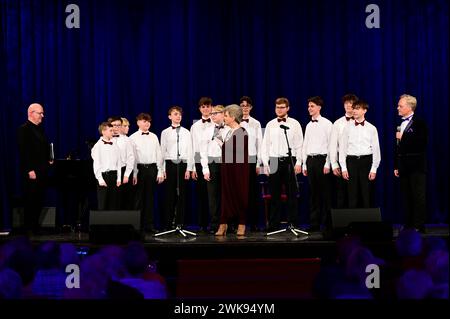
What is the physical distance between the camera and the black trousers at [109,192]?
932cm

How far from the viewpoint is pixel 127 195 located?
988 cm

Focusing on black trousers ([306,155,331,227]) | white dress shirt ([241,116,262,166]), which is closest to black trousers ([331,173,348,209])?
black trousers ([306,155,331,227])

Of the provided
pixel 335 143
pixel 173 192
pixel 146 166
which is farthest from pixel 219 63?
pixel 335 143

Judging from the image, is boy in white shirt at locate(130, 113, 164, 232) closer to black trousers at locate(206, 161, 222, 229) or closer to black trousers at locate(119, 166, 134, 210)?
black trousers at locate(119, 166, 134, 210)

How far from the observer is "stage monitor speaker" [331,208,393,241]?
7.71m

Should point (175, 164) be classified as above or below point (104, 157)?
below

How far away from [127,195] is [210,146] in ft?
4.72

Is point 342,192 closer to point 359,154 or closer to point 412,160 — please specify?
point 359,154

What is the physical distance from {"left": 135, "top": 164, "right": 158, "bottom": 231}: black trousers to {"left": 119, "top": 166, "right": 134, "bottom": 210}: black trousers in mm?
68

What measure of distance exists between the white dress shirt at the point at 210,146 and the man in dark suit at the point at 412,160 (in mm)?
2285

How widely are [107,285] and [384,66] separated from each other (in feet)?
29.8

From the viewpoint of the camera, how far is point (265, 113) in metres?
11.6
